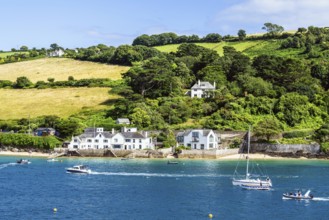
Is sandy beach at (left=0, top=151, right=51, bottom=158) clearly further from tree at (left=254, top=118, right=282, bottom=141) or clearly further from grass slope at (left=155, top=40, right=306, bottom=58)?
grass slope at (left=155, top=40, right=306, bottom=58)

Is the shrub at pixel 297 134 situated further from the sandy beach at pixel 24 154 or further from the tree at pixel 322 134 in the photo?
the sandy beach at pixel 24 154

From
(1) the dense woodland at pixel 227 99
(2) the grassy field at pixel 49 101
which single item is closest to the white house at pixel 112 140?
(1) the dense woodland at pixel 227 99

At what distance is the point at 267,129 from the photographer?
→ 117 meters

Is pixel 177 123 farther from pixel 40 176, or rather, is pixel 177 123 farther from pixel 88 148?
pixel 40 176

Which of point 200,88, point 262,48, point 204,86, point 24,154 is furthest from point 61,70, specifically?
point 24,154

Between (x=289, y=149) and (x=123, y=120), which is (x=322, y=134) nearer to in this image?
(x=289, y=149)

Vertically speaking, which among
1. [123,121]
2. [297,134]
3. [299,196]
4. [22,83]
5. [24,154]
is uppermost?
[22,83]

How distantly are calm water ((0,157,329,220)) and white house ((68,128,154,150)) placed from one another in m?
14.5

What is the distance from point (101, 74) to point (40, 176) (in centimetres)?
9456

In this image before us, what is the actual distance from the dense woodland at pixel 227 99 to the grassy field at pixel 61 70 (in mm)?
11096

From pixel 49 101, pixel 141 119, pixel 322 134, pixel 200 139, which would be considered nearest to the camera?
pixel 322 134

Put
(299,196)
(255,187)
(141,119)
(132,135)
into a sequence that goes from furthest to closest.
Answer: (141,119) < (132,135) < (255,187) < (299,196)

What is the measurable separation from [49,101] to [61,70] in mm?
34796

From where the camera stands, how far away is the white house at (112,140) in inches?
4636
